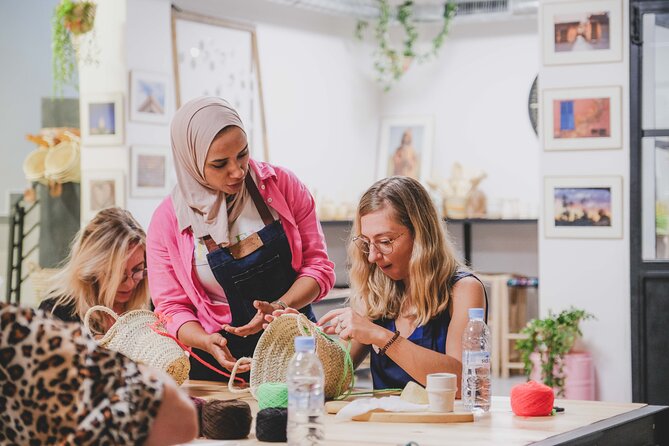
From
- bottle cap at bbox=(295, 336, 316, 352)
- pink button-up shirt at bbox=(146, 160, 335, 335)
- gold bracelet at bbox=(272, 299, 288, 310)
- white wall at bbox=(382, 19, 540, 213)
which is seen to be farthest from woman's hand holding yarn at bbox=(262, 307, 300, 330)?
white wall at bbox=(382, 19, 540, 213)

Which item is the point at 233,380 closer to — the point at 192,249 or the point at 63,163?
the point at 192,249

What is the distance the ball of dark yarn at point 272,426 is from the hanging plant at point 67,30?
4.80 meters

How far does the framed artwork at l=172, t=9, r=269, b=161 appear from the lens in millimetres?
7203

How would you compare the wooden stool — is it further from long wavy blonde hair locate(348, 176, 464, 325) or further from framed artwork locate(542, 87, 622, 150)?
long wavy blonde hair locate(348, 176, 464, 325)

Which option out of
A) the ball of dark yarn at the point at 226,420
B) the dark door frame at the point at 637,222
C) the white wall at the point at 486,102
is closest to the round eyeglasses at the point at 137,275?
the ball of dark yarn at the point at 226,420

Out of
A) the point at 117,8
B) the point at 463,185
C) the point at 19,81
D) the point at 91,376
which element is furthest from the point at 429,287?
the point at 463,185

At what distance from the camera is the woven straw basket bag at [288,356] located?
3096mm

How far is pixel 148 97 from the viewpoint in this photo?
6.89 m

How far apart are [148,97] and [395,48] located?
3.03 meters

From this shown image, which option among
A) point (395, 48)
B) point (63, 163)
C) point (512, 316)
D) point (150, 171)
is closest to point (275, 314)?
point (150, 171)

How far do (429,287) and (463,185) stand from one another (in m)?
5.36

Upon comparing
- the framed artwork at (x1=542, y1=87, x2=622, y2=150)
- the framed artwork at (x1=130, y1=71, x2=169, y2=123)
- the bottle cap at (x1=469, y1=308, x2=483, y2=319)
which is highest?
the framed artwork at (x1=130, y1=71, x2=169, y2=123)

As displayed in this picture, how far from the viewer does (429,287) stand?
3283mm

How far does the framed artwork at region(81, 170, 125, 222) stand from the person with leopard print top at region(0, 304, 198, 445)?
5048 mm
